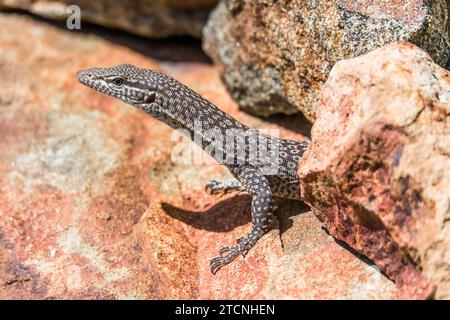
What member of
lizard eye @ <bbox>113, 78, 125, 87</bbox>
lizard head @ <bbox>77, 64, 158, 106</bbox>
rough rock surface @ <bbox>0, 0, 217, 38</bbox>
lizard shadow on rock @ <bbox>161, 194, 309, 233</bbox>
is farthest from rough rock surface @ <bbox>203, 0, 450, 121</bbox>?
lizard eye @ <bbox>113, 78, 125, 87</bbox>

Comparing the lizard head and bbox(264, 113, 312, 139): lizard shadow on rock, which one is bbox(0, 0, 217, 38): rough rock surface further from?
the lizard head

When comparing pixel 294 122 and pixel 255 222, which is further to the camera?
pixel 294 122

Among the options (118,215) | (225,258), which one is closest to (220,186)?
(118,215)

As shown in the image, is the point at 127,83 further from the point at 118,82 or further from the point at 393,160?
the point at 393,160

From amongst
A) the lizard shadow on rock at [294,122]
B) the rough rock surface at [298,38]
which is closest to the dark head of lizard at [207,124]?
the rough rock surface at [298,38]

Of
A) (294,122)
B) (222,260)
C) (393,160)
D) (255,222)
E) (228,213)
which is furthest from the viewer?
(294,122)
